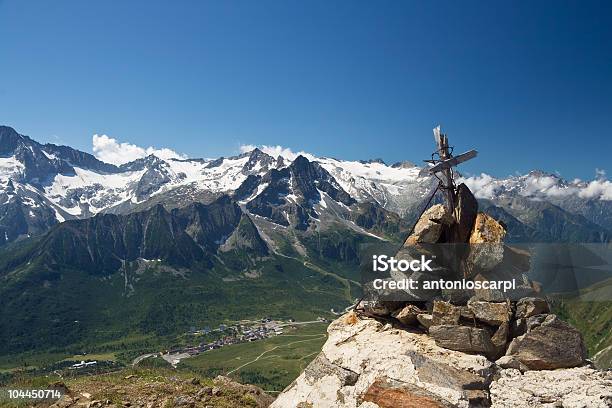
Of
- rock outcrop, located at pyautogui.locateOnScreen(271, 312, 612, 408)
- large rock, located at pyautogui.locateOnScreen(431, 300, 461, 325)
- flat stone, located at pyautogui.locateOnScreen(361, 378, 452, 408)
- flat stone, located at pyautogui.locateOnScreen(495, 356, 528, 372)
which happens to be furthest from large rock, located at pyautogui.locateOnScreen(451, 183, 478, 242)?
flat stone, located at pyautogui.locateOnScreen(361, 378, 452, 408)

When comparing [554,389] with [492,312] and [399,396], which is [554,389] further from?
[399,396]

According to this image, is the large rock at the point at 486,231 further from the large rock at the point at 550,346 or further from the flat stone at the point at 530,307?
the large rock at the point at 550,346

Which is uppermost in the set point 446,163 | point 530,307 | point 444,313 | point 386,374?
point 446,163

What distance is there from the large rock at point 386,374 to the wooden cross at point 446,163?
844cm

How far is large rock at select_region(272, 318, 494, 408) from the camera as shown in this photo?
18.8 m

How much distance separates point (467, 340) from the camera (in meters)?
20.8

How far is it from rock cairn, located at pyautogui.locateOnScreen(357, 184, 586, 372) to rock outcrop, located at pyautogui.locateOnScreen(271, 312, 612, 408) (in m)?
0.65

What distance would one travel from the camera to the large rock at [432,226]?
82.7ft

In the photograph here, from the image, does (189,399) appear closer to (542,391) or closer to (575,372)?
(542,391)

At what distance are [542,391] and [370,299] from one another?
10004mm

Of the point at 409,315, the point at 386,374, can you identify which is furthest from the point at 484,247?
the point at 386,374

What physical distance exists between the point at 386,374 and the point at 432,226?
8.99 meters

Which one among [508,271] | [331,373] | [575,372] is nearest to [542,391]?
[575,372]

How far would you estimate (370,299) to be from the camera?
2628cm
